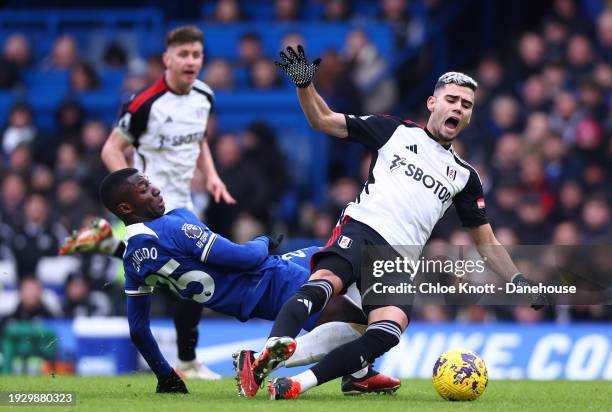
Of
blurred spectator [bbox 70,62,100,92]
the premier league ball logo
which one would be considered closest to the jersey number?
the premier league ball logo

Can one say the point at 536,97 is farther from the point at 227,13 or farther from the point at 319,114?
the point at 319,114

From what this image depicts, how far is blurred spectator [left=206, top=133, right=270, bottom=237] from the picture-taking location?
14156 mm

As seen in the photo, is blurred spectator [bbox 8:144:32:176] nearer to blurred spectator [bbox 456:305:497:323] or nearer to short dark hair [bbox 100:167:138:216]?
blurred spectator [bbox 456:305:497:323]

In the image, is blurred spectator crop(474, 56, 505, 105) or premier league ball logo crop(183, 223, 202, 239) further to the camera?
blurred spectator crop(474, 56, 505, 105)

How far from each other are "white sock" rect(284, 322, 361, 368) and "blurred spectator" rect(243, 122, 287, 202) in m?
7.09

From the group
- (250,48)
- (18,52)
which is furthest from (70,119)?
(250,48)

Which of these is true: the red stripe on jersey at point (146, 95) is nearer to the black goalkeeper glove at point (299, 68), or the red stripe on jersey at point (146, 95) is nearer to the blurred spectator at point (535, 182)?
the black goalkeeper glove at point (299, 68)

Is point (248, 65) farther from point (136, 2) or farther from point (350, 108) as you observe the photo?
point (136, 2)

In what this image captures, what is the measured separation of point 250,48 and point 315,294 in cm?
939

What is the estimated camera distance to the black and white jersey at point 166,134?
9906mm

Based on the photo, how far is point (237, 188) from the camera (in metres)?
14.5

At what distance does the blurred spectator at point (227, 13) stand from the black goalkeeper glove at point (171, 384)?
1025 cm

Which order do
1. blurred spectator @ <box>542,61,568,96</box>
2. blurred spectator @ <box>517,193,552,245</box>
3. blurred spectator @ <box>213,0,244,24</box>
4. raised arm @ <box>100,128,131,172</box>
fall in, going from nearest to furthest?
raised arm @ <box>100,128,131,172</box>
blurred spectator @ <box>517,193,552,245</box>
blurred spectator @ <box>542,61,568,96</box>
blurred spectator @ <box>213,0,244,24</box>

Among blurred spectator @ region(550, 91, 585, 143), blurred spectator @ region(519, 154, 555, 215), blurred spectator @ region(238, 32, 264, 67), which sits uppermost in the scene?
blurred spectator @ region(238, 32, 264, 67)
